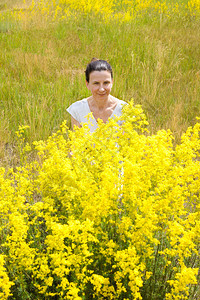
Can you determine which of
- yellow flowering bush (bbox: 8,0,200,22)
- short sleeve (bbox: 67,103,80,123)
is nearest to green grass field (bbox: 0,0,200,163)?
yellow flowering bush (bbox: 8,0,200,22)

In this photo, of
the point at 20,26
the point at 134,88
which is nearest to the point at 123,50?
the point at 134,88

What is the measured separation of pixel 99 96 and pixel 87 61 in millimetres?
2582

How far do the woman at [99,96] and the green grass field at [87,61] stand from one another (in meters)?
0.52

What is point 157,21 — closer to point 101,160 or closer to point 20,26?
point 20,26

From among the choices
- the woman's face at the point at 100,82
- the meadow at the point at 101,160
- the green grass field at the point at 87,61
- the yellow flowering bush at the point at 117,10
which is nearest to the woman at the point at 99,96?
the woman's face at the point at 100,82

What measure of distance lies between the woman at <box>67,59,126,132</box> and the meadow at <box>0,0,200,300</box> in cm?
38

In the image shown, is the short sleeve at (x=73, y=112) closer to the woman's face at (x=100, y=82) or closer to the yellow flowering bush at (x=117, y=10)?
the woman's face at (x=100, y=82)

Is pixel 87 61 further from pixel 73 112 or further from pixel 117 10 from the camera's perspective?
pixel 117 10

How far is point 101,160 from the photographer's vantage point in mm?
1802

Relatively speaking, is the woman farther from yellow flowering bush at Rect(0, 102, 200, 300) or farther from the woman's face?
yellow flowering bush at Rect(0, 102, 200, 300)

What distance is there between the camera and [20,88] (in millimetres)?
4660

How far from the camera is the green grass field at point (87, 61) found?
159 inches

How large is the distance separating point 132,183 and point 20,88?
139 inches

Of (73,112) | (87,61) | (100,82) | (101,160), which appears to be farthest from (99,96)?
(87,61)
